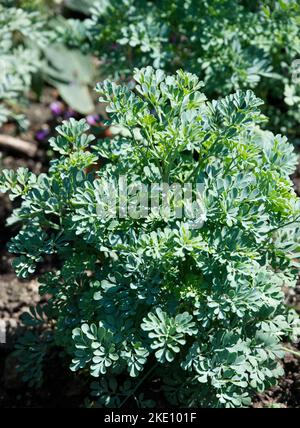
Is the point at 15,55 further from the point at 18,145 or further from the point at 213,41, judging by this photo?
the point at 213,41

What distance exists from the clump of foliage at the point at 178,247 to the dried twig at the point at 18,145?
5.56 feet

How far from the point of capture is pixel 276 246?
2.53 m

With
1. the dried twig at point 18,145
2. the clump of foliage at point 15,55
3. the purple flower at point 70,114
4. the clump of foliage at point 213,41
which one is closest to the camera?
the clump of foliage at point 213,41

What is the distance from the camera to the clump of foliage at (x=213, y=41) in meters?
3.30

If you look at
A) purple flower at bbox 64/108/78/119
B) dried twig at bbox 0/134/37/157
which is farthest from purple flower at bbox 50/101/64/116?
dried twig at bbox 0/134/37/157

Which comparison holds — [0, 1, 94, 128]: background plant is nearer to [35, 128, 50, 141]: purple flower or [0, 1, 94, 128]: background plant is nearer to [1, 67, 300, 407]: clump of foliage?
[35, 128, 50, 141]: purple flower

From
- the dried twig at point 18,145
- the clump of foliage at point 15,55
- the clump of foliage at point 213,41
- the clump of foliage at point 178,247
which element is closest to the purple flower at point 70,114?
the dried twig at point 18,145

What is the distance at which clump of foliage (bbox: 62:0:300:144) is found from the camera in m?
3.30

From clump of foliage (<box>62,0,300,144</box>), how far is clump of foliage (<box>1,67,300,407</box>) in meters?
0.83

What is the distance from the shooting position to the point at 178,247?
7.64 feet

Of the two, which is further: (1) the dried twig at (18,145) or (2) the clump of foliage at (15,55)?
(1) the dried twig at (18,145)

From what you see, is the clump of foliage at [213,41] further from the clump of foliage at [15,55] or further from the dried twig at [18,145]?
the dried twig at [18,145]

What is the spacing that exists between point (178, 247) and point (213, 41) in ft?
4.26
